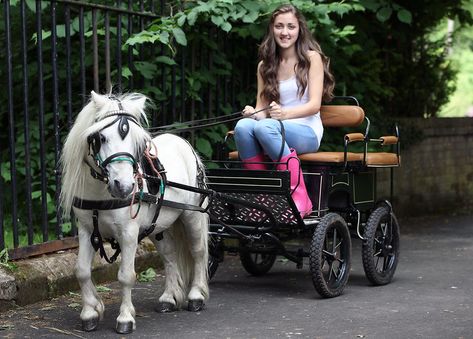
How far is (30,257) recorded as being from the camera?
7148mm

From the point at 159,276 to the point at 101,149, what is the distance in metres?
2.79

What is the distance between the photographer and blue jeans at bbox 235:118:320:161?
686 centimetres

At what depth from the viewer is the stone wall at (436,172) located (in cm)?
1217

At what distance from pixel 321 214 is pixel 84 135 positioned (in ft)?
7.80

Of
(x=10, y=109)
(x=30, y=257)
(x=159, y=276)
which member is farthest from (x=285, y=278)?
(x=10, y=109)

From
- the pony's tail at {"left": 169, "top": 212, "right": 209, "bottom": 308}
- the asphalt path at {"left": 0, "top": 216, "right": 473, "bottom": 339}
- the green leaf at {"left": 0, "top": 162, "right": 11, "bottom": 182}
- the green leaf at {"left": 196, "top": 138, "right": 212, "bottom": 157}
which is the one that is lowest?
the asphalt path at {"left": 0, "top": 216, "right": 473, "bottom": 339}

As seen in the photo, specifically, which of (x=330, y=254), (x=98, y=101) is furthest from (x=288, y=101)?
(x=98, y=101)

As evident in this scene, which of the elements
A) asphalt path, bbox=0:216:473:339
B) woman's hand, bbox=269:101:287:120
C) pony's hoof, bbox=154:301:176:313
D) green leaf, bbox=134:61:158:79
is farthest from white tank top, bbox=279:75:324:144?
pony's hoof, bbox=154:301:176:313

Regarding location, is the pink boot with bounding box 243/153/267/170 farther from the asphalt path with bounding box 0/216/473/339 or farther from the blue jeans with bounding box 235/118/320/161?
the asphalt path with bounding box 0/216/473/339

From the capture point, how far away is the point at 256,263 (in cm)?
805

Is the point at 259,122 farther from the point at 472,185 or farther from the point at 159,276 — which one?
the point at 472,185

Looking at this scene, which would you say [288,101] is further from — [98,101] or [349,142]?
[98,101]

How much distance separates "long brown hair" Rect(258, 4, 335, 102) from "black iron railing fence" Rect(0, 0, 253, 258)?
130 centimetres

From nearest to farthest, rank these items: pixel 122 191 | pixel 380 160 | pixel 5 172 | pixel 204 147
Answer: pixel 122 191 < pixel 380 160 < pixel 5 172 < pixel 204 147
